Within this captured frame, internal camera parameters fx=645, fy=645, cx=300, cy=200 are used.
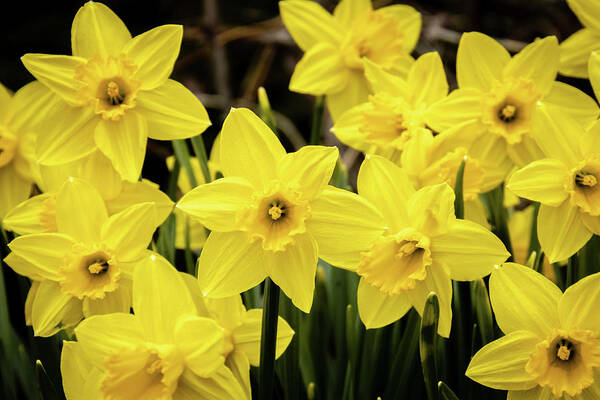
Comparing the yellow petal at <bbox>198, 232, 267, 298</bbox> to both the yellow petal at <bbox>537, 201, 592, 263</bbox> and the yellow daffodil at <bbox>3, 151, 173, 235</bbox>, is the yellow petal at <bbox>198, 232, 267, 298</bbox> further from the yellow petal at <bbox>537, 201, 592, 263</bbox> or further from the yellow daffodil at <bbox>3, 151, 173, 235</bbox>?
the yellow petal at <bbox>537, 201, 592, 263</bbox>

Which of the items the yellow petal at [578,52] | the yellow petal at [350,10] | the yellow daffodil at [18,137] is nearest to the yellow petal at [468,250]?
the yellow petal at [578,52]

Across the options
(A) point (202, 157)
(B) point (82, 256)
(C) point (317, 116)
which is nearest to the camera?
(B) point (82, 256)

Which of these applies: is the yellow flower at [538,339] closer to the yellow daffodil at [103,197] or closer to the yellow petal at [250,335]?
the yellow petal at [250,335]

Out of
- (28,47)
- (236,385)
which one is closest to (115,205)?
(236,385)

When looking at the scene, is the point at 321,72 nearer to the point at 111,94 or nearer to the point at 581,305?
the point at 111,94

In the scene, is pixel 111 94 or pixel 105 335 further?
pixel 111 94

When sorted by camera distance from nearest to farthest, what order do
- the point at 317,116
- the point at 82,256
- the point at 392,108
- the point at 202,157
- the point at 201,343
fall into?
the point at 201,343
the point at 82,256
the point at 392,108
the point at 202,157
the point at 317,116

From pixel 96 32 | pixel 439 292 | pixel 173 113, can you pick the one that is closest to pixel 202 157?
pixel 173 113

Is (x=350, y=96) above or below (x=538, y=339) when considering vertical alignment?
above

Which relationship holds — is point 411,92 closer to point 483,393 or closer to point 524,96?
point 524,96

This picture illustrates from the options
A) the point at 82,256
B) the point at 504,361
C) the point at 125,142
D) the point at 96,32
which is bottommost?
the point at 504,361
